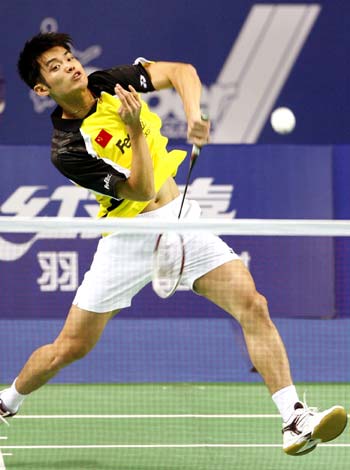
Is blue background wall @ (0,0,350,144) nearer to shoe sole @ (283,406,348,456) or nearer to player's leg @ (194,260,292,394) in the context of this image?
player's leg @ (194,260,292,394)

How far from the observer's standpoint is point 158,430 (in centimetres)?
606

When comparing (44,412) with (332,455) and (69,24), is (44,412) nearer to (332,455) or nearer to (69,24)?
(332,455)

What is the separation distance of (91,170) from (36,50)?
532mm

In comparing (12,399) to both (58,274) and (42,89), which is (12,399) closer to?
(42,89)

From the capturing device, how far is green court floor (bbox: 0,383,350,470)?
5.34 meters

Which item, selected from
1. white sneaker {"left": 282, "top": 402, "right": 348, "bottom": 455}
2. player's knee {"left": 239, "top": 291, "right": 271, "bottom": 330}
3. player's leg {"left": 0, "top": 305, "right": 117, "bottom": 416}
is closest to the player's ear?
player's leg {"left": 0, "top": 305, "right": 117, "bottom": 416}

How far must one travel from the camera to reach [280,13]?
12258 mm

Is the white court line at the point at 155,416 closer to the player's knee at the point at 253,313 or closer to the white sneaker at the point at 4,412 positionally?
the white sneaker at the point at 4,412

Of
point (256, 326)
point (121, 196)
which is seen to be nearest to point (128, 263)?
point (121, 196)

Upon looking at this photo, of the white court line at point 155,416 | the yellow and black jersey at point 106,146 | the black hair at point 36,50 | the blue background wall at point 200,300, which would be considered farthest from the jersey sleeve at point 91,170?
the blue background wall at point 200,300

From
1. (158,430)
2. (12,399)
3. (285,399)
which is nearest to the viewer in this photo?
(285,399)

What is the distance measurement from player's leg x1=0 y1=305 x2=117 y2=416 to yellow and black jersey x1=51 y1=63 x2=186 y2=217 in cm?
45

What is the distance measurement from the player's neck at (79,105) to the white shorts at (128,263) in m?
0.48

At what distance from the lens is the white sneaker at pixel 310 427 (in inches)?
185
